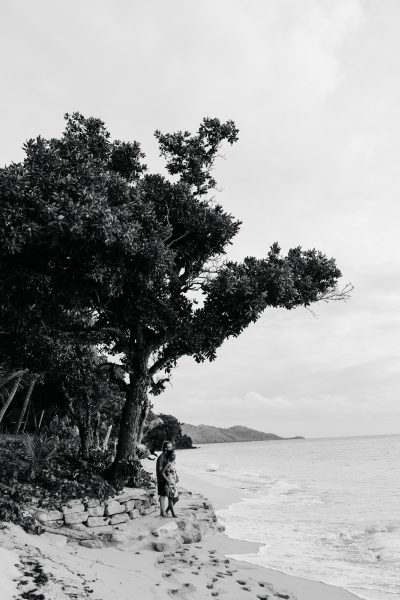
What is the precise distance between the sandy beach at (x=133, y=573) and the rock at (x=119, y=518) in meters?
0.35

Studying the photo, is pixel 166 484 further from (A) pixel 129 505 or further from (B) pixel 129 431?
(B) pixel 129 431

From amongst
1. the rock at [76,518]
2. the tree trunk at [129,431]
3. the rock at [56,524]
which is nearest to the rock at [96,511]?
the rock at [76,518]

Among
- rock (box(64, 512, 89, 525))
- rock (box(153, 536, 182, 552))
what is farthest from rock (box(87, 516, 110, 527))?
rock (box(153, 536, 182, 552))

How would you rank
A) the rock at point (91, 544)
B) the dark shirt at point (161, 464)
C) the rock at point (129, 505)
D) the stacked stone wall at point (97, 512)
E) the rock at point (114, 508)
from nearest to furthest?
the rock at point (91, 544) → the stacked stone wall at point (97, 512) → the rock at point (114, 508) → the rock at point (129, 505) → the dark shirt at point (161, 464)

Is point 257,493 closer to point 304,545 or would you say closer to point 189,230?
point 304,545

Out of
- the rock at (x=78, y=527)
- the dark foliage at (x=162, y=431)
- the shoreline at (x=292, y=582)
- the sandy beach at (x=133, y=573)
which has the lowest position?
the shoreline at (x=292, y=582)

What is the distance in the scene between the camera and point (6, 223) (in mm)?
7047

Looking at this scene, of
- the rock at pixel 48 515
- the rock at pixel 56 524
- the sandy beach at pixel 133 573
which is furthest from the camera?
the rock at pixel 56 524

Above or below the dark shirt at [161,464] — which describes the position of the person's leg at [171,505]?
below

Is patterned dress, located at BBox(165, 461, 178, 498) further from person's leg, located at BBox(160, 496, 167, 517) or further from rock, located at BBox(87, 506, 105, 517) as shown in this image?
rock, located at BBox(87, 506, 105, 517)

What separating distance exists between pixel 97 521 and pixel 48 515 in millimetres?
1115

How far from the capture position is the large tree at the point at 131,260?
7.79 m

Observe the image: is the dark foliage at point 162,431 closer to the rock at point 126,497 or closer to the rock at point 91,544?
the rock at point 126,497

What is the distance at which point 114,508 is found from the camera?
368 inches
